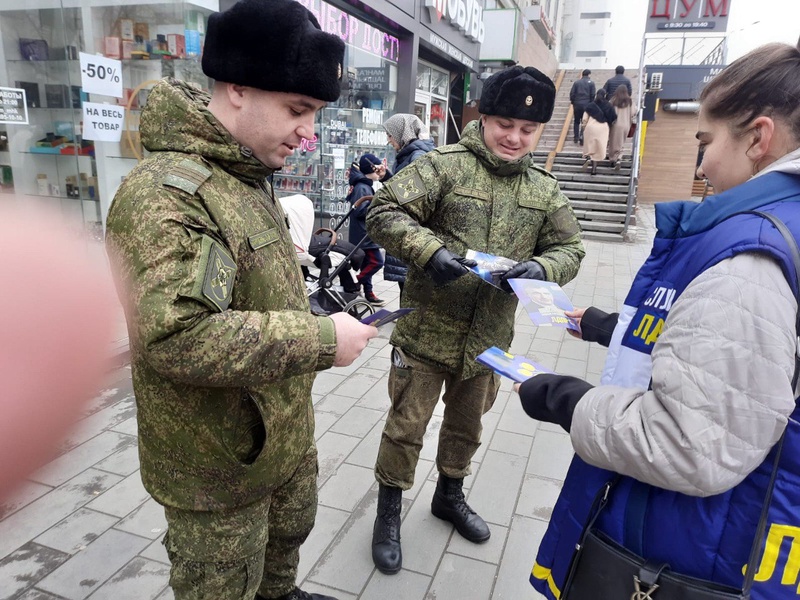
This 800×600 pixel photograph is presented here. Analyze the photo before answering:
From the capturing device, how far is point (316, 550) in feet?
8.42

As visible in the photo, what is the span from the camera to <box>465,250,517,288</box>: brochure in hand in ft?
6.98

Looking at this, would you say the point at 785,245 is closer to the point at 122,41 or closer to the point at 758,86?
the point at 758,86

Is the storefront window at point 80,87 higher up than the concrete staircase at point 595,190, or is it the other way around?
the storefront window at point 80,87

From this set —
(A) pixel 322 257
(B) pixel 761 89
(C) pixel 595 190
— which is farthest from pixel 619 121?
(B) pixel 761 89

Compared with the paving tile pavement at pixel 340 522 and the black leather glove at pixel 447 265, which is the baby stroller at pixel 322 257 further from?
the black leather glove at pixel 447 265

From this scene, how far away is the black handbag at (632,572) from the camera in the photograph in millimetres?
1132

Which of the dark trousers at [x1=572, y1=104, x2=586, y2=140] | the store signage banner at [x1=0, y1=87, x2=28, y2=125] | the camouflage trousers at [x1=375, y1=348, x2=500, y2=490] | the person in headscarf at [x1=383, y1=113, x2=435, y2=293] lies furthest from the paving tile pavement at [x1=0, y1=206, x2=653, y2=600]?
the dark trousers at [x1=572, y1=104, x2=586, y2=140]

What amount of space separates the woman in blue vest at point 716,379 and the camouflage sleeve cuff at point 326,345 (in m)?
0.53

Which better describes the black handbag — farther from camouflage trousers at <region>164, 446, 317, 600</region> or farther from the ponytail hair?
camouflage trousers at <region>164, 446, 317, 600</region>

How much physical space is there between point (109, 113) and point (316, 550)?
13.7 feet

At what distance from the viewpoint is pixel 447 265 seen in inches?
84.7

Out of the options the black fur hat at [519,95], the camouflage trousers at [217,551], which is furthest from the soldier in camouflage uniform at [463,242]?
the camouflage trousers at [217,551]

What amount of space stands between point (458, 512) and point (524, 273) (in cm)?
129

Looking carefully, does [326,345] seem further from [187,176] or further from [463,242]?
[463,242]
